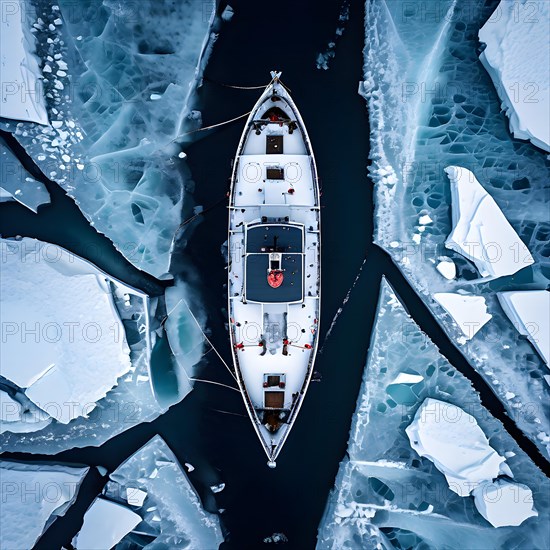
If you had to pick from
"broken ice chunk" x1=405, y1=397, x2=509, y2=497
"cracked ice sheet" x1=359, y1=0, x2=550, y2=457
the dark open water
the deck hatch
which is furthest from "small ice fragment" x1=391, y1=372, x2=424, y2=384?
the deck hatch

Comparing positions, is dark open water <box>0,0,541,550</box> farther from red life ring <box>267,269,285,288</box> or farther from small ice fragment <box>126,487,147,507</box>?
red life ring <box>267,269,285,288</box>

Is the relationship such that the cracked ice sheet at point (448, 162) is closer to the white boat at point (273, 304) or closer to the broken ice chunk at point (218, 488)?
the white boat at point (273, 304)

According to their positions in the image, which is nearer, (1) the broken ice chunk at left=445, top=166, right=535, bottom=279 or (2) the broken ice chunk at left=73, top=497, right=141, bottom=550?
(1) the broken ice chunk at left=445, top=166, right=535, bottom=279

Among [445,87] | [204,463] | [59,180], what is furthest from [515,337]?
[59,180]

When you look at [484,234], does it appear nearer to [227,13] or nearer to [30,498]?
[227,13]

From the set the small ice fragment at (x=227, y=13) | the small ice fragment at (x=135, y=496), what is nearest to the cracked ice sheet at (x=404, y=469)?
the small ice fragment at (x=135, y=496)

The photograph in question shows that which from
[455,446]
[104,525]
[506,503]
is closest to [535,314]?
[455,446]

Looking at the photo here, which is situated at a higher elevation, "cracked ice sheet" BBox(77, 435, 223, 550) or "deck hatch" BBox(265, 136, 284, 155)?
"deck hatch" BBox(265, 136, 284, 155)
